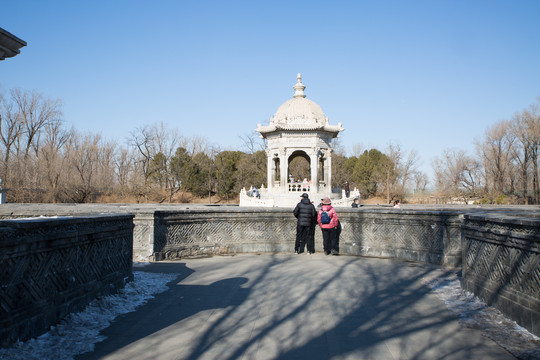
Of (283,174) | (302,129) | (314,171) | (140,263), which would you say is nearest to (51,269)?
(140,263)

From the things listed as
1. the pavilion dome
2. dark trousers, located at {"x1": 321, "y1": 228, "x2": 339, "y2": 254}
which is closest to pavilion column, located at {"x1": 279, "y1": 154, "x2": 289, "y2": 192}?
the pavilion dome

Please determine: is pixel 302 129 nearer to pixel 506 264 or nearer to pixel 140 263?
pixel 140 263

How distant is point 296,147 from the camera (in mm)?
30469

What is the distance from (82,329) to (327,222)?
286 inches

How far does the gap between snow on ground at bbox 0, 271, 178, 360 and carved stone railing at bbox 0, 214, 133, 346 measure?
92 mm

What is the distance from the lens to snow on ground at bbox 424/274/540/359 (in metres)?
4.51

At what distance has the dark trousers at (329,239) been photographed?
11562 mm

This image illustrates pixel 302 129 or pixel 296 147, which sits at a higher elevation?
pixel 302 129

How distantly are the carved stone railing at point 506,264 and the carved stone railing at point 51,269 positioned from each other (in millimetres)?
5016

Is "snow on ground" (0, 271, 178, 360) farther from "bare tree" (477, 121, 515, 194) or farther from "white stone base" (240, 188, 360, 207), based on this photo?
"bare tree" (477, 121, 515, 194)

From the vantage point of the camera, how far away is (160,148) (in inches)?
2292

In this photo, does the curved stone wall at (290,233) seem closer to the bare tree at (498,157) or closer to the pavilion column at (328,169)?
the pavilion column at (328,169)

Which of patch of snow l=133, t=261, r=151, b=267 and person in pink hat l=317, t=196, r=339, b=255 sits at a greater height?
person in pink hat l=317, t=196, r=339, b=255

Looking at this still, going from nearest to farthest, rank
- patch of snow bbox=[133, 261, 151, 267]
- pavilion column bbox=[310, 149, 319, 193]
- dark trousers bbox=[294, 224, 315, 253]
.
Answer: patch of snow bbox=[133, 261, 151, 267], dark trousers bbox=[294, 224, 315, 253], pavilion column bbox=[310, 149, 319, 193]
